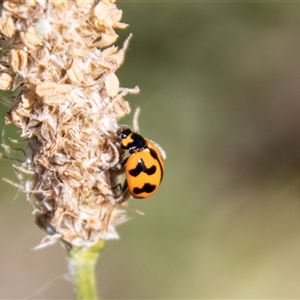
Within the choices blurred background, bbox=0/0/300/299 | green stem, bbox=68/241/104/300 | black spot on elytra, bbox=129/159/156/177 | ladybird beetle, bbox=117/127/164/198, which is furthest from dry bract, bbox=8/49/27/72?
blurred background, bbox=0/0/300/299

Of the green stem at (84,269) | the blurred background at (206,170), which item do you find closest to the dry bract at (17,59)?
the green stem at (84,269)

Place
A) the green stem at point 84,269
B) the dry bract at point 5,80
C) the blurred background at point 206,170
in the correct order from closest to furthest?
the dry bract at point 5,80 < the green stem at point 84,269 < the blurred background at point 206,170

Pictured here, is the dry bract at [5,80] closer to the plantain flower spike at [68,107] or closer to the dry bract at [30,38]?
the plantain flower spike at [68,107]

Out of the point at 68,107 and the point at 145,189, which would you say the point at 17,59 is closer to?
the point at 68,107

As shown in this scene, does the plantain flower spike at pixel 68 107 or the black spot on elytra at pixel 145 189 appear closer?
Result: the plantain flower spike at pixel 68 107

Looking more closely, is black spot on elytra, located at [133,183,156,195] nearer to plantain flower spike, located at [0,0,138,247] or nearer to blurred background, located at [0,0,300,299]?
plantain flower spike, located at [0,0,138,247]

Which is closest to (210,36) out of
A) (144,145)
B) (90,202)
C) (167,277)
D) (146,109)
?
(146,109)

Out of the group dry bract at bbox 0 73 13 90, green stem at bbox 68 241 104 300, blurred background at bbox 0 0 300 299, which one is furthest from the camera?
blurred background at bbox 0 0 300 299
